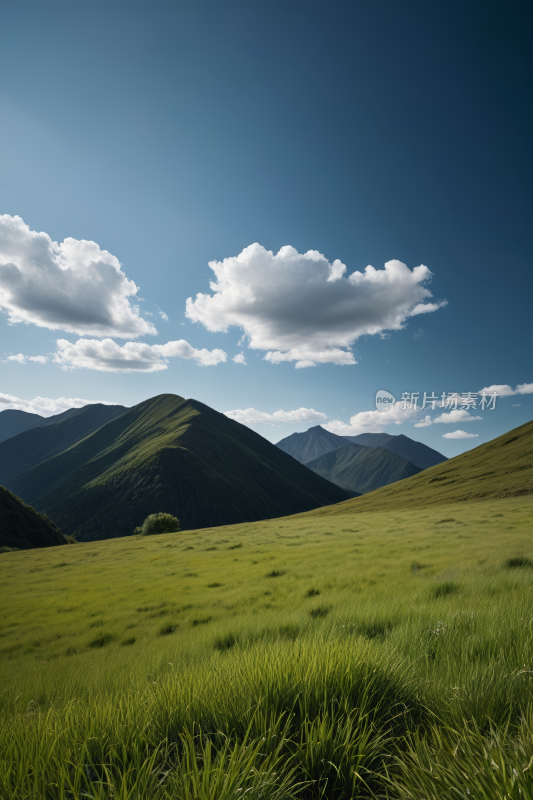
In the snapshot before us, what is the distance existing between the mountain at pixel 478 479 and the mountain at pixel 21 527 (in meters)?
70.5

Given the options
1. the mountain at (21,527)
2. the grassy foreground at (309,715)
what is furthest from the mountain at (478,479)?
the mountain at (21,527)

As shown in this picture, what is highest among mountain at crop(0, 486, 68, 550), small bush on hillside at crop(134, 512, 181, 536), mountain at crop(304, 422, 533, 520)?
mountain at crop(304, 422, 533, 520)

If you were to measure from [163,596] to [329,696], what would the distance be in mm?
12404

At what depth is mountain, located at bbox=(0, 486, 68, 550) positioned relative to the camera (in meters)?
73.5

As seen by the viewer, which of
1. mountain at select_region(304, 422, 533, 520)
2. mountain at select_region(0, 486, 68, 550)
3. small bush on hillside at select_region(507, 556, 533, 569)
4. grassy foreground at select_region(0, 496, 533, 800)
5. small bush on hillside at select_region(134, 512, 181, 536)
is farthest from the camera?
mountain at select_region(0, 486, 68, 550)

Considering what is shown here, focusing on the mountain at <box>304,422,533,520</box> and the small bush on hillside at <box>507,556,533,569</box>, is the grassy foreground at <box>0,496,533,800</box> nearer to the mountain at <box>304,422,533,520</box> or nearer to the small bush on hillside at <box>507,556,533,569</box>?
the small bush on hillside at <box>507,556,533,569</box>

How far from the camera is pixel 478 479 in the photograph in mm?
62250

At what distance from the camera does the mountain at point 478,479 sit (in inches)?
1960

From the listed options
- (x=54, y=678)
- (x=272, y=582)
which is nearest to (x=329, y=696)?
(x=54, y=678)

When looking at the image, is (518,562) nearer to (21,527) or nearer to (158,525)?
(158,525)

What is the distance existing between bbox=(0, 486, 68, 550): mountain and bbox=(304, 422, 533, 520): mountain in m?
70.5

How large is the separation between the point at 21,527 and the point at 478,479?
101 metres

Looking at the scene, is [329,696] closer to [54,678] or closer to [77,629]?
[54,678]

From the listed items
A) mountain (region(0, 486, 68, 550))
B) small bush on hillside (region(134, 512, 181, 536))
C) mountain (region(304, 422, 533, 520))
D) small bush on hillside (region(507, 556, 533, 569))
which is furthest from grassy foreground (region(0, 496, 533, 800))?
mountain (region(0, 486, 68, 550))
